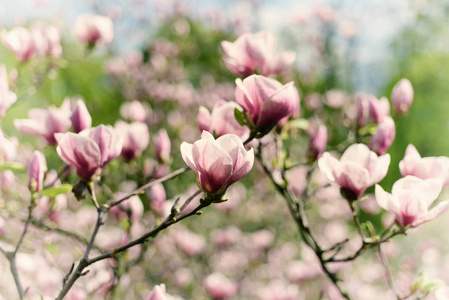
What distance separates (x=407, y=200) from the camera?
1.09m

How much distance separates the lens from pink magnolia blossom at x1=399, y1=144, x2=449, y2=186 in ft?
3.84

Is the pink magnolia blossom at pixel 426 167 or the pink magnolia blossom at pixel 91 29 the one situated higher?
the pink magnolia blossom at pixel 426 167

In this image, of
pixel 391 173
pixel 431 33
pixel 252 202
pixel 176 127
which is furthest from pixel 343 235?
pixel 431 33

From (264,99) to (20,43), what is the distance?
4.97 ft

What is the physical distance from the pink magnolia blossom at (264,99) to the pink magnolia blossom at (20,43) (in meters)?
1.43

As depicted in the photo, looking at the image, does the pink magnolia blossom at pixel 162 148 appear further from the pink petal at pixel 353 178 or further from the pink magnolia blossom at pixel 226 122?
the pink petal at pixel 353 178

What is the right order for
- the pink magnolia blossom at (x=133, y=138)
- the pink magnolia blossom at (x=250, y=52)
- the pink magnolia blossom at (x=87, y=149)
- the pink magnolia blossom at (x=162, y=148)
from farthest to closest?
the pink magnolia blossom at (x=162, y=148) < the pink magnolia blossom at (x=133, y=138) < the pink magnolia blossom at (x=250, y=52) < the pink magnolia blossom at (x=87, y=149)

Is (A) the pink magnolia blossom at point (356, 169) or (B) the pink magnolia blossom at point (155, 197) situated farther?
(B) the pink magnolia blossom at point (155, 197)

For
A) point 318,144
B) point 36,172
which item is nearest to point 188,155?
point 36,172

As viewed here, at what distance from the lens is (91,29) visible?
7.93ft

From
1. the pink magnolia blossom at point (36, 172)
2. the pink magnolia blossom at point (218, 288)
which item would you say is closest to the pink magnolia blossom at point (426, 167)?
the pink magnolia blossom at point (36, 172)

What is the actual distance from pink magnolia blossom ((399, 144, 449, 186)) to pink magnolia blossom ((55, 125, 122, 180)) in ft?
2.67

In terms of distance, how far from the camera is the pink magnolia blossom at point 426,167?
1.17 m

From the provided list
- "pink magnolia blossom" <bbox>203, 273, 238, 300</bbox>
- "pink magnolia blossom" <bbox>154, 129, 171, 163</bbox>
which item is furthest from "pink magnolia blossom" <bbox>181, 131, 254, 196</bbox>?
"pink magnolia blossom" <bbox>203, 273, 238, 300</bbox>
